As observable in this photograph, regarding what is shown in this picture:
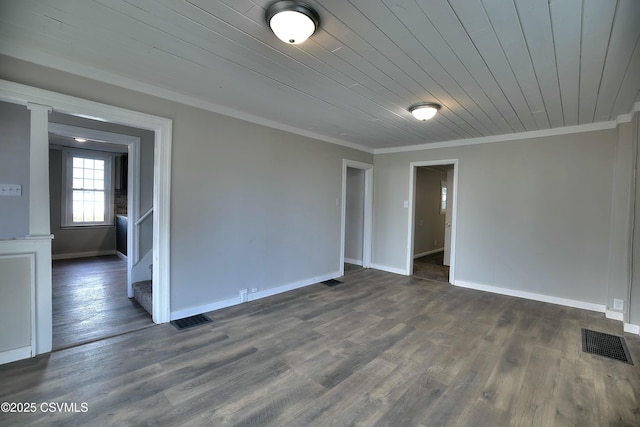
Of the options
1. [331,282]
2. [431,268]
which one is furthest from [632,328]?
[331,282]

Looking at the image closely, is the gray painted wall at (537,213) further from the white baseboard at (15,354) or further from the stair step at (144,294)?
the white baseboard at (15,354)

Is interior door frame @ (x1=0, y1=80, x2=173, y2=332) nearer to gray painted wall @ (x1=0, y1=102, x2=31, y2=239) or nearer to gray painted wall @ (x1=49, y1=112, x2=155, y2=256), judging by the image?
gray painted wall @ (x1=49, y1=112, x2=155, y2=256)

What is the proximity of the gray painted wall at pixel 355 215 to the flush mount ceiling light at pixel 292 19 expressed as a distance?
15.0ft

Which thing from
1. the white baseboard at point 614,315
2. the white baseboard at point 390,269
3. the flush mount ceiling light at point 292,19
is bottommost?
the white baseboard at point 614,315

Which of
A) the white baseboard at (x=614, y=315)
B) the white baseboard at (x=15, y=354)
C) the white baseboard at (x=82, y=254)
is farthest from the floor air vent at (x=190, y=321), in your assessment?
the white baseboard at (x=82, y=254)

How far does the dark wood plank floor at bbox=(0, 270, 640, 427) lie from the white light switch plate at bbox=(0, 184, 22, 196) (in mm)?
2062

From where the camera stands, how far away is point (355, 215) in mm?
6430

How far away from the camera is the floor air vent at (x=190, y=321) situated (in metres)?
3.02

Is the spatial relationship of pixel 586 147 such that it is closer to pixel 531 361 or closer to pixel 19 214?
pixel 531 361

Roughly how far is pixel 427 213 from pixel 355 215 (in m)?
2.30

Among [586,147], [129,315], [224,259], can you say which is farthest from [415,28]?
[129,315]

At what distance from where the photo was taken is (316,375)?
224cm

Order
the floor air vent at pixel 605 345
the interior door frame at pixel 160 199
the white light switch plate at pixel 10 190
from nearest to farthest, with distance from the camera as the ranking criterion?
the floor air vent at pixel 605 345, the interior door frame at pixel 160 199, the white light switch plate at pixel 10 190

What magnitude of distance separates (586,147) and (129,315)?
617cm
